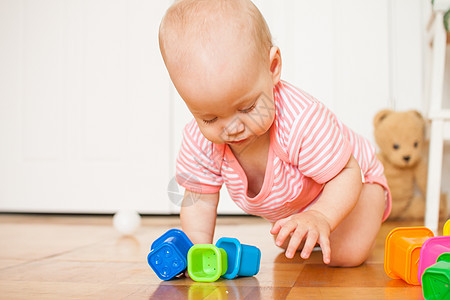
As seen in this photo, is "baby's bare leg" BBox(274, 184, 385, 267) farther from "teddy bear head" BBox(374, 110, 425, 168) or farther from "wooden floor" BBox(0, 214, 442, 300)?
Answer: "teddy bear head" BBox(374, 110, 425, 168)

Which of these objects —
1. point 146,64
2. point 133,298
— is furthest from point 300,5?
point 133,298

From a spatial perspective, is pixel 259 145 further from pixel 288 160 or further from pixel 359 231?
pixel 359 231

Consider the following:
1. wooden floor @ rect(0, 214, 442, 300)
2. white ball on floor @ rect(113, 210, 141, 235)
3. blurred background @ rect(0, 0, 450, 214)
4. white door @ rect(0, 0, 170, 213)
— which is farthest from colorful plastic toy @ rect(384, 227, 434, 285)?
white door @ rect(0, 0, 170, 213)

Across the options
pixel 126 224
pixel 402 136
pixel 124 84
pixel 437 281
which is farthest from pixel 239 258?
pixel 124 84

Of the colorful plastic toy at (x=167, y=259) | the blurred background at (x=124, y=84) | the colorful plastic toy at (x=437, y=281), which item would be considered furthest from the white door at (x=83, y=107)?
the colorful plastic toy at (x=437, y=281)

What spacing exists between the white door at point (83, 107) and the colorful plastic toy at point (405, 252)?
1.17 m

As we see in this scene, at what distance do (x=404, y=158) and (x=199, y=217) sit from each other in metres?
0.95

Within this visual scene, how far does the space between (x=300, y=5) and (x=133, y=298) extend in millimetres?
1339

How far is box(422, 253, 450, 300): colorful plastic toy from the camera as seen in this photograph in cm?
53

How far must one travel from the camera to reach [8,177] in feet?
6.35

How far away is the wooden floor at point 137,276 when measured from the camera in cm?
65

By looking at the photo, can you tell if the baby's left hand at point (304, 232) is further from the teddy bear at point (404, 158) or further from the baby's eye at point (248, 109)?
the teddy bear at point (404, 158)

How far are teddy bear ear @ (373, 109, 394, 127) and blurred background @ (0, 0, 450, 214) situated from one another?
0.06 m

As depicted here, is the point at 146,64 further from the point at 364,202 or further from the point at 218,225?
the point at 364,202
